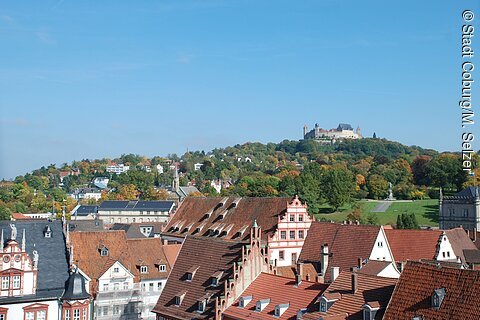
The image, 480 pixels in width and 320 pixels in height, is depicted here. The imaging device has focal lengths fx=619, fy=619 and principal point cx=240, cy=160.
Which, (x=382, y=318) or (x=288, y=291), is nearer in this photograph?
(x=382, y=318)

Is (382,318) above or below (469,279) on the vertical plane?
below

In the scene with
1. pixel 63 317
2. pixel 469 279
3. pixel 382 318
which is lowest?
pixel 63 317

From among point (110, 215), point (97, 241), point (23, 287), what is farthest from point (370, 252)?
point (110, 215)

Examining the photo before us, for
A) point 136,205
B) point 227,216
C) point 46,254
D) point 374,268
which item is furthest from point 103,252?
point 136,205

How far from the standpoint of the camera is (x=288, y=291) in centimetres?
4144

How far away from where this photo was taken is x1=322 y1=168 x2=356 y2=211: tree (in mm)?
156125

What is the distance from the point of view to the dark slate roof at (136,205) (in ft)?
563

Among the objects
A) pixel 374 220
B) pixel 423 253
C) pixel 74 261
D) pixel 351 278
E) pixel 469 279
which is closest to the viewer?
pixel 469 279

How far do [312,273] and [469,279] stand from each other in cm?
2922

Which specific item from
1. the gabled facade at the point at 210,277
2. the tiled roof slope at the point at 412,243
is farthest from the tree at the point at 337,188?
the gabled facade at the point at 210,277

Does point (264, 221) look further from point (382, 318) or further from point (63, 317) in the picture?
point (382, 318)

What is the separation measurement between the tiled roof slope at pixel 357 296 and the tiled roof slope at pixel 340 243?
19964 mm

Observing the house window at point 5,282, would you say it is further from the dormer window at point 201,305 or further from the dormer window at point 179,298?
the dormer window at point 201,305

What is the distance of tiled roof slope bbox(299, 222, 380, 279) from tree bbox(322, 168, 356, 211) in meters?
87.9
